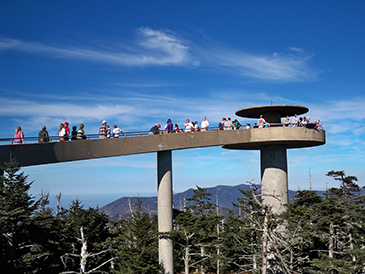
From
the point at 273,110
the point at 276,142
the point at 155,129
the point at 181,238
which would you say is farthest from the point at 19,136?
the point at 273,110

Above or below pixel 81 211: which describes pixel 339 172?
above

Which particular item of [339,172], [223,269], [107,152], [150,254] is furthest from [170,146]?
[339,172]

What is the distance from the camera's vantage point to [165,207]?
72.3 ft

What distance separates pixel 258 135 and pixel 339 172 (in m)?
14.1

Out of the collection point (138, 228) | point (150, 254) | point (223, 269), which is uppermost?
point (138, 228)

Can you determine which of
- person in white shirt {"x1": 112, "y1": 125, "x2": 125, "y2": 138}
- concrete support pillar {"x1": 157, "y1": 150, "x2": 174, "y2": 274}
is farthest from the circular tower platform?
person in white shirt {"x1": 112, "y1": 125, "x2": 125, "y2": 138}

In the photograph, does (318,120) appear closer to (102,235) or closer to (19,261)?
(102,235)

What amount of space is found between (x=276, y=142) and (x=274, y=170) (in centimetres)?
256

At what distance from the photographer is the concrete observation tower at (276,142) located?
2616cm

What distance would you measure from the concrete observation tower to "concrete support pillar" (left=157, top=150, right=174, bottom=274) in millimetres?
7541

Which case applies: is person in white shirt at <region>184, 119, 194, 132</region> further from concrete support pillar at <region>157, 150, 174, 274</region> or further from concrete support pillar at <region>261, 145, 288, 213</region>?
concrete support pillar at <region>261, 145, 288, 213</region>

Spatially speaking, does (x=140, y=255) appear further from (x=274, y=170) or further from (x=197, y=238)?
(x=274, y=170)

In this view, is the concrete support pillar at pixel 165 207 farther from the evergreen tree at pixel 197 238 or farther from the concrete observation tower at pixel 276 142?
the concrete observation tower at pixel 276 142

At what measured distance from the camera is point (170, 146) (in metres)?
22.3
